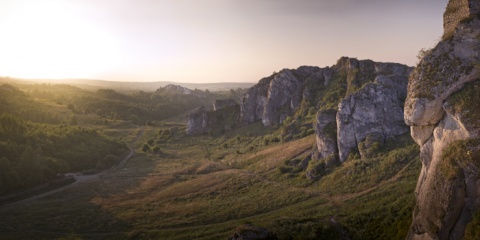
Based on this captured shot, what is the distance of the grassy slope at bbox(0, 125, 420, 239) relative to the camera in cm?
3038

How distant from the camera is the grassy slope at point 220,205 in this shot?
30.4 metres

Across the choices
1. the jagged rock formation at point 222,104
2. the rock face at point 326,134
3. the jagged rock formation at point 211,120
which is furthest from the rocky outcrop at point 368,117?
the jagged rock formation at point 222,104

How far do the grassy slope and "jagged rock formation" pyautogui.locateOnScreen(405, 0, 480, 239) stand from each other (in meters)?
5.23

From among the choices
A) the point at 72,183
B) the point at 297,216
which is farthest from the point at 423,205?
the point at 72,183

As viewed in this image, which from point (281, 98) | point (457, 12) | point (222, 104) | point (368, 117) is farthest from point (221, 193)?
point (222, 104)

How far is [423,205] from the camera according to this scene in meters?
21.2

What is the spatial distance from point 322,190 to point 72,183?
4649 cm

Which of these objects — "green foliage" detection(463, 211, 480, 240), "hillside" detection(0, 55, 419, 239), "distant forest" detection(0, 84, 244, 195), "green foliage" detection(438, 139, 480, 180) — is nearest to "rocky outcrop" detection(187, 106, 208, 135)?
"distant forest" detection(0, 84, 244, 195)

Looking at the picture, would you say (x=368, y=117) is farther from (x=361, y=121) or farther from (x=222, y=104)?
(x=222, y=104)

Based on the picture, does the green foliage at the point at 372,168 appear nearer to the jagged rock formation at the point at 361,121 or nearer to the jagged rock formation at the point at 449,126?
the jagged rock formation at the point at 361,121

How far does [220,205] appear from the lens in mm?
43219

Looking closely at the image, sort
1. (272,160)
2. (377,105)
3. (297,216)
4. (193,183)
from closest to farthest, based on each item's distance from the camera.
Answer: (297,216), (377,105), (193,183), (272,160)

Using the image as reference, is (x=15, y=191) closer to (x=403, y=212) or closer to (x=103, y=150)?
(x=103, y=150)

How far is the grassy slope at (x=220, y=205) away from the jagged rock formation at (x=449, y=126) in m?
5.23
